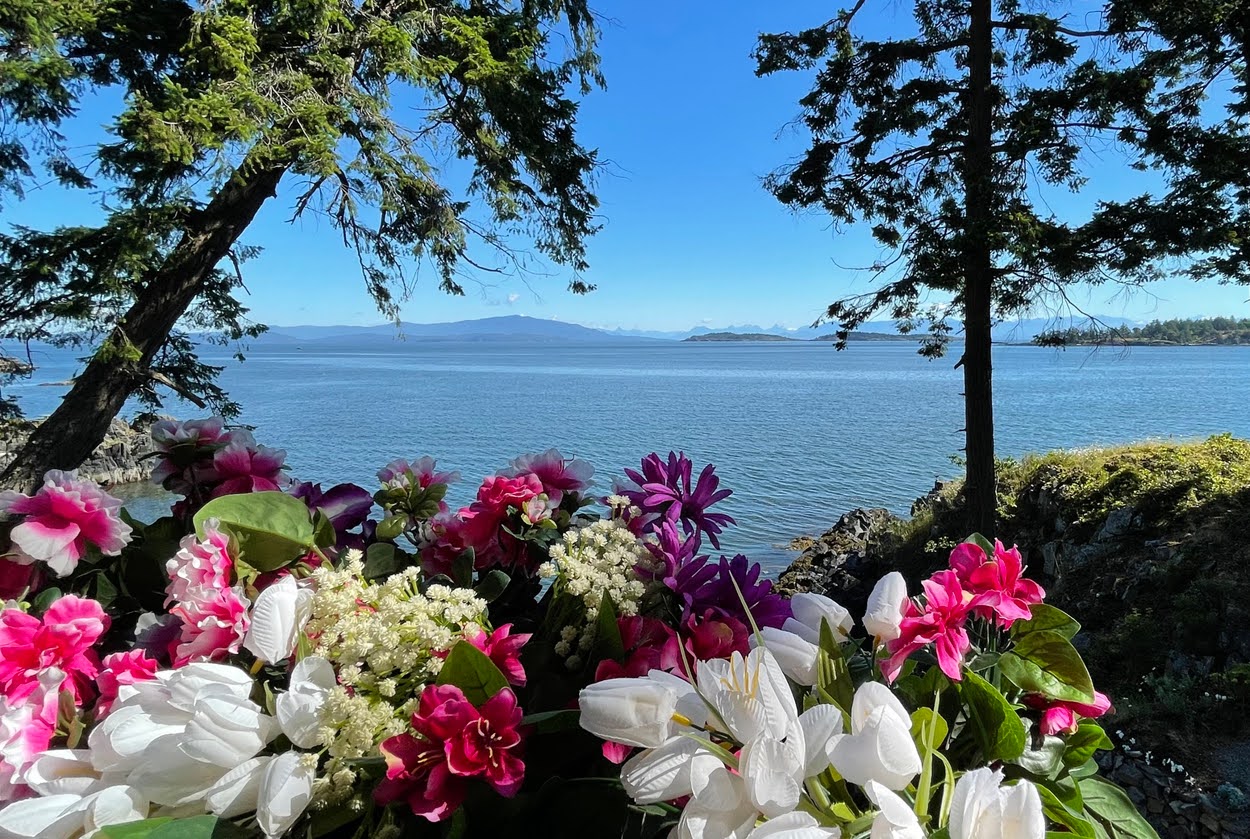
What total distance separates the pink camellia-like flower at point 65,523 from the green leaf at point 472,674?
2.17ft

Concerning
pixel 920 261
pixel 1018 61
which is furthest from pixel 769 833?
pixel 1018 61

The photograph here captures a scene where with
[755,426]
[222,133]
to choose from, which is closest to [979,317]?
[222,133]

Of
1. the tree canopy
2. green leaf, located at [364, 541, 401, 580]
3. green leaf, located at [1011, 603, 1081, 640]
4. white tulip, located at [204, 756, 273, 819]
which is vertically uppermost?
the tree canopy

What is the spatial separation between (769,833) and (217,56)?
489cm

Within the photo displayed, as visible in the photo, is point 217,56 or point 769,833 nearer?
point 769,833

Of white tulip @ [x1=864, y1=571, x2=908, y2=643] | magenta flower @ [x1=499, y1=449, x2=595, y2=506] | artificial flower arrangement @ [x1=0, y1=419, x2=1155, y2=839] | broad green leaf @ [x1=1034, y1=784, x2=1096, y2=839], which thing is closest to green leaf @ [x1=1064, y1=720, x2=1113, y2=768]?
artificial flower arrangement @ [x1=0, y1=419, x2=1155, y2=839]

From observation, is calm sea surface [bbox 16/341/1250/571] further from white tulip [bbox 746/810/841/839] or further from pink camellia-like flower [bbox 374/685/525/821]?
white tulip [bbox 746/810/841/839]

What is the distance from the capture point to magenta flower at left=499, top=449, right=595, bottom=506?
1.13 meters

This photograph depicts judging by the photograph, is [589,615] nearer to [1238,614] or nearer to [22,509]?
[22,509]

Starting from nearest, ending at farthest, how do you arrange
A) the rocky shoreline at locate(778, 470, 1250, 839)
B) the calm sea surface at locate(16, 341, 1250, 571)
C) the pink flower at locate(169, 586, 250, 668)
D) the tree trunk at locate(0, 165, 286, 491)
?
the pink flower at locate(169, 586, 250, 668) < the rocky shoreline at locate(778, 470, 1250, 839) < the tree trunk at locate(0, 165, 286, 491) < the calm sea surface at locate(16, 341, 1250, 571)

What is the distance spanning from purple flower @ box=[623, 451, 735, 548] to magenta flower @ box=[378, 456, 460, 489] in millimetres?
339

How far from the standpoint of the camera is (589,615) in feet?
2.55

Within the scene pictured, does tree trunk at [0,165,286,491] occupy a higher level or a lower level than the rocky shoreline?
higher

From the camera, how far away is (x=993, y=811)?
458 mm
